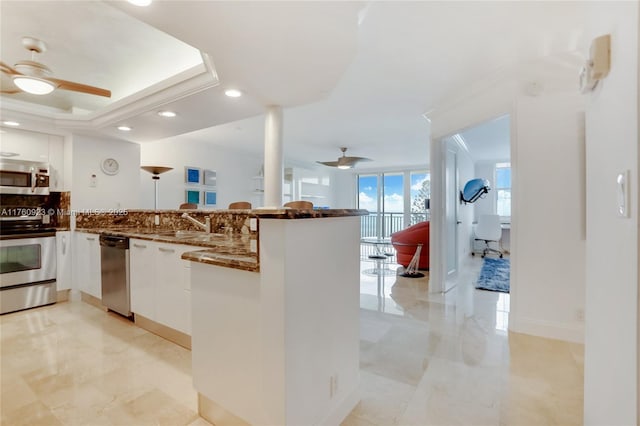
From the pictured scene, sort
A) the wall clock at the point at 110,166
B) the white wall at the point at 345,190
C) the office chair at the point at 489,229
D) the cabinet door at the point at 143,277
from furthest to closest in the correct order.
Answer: the white wall at the point at 345,190 → the office chair at the point at 489,229 → the wall clock at the point at 110,166 → the cabinet door at the point at 143,277

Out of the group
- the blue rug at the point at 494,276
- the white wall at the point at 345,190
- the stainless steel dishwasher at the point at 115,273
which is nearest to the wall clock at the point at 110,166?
the stainless steel dishwasher at the point at 115,273

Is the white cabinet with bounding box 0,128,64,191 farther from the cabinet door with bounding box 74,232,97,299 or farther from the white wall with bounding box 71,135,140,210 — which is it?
the cabinet door with bounding box 74,232,97,299

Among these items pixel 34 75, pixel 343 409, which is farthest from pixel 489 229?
pixel 34 75

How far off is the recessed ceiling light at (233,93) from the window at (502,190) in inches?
293

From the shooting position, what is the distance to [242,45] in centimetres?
178

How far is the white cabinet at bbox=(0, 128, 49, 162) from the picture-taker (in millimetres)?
3391

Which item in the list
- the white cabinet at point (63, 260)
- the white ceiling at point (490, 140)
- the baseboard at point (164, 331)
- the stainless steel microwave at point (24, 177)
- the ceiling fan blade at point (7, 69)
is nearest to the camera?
the ceiling fan blade at point (7, 69)

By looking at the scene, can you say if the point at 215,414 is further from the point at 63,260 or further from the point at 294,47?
the point at 63,260

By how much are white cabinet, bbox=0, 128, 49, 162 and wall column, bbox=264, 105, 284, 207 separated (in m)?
3.06

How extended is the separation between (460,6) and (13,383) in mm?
3848

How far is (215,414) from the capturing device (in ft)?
5.00


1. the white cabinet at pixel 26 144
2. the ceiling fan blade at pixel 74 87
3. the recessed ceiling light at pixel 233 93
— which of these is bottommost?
the white cabinet at pixel 26 144

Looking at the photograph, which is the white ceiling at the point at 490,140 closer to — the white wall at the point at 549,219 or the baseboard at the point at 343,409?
the white wall at the point at 549,219

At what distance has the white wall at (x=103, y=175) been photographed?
3.81 meters
